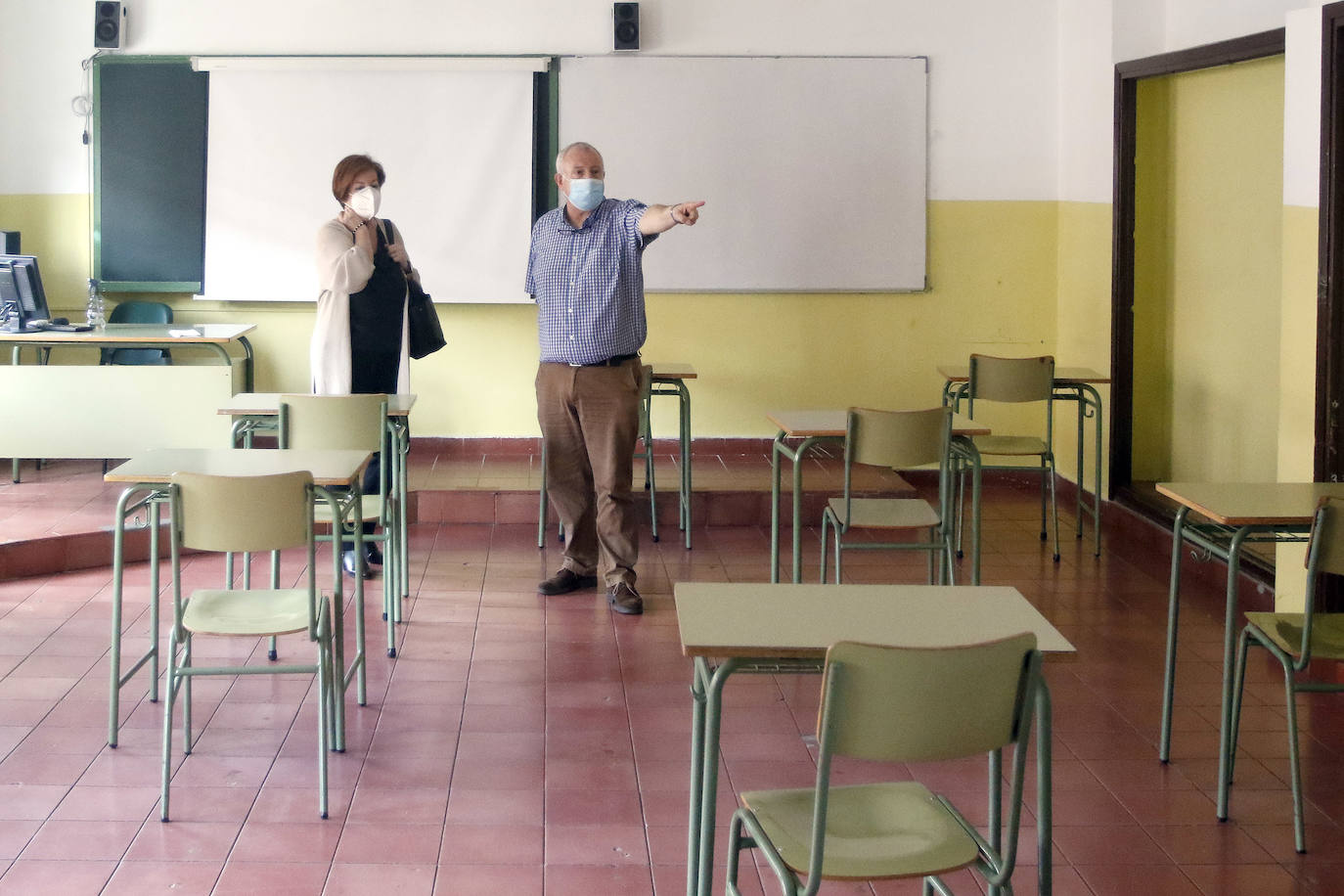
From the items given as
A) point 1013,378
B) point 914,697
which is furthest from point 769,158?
point 914,697

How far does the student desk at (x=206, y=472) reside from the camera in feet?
11.8

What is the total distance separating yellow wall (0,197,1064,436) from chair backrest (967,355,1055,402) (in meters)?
1.51

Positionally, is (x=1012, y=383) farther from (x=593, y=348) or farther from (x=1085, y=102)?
(x=593, y=348)

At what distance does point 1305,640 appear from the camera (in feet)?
10.3

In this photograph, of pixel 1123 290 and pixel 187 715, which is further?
pixel 1123 290

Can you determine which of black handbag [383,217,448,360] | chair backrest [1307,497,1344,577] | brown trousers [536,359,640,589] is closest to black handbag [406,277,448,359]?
black handbag [383,217,448,360]

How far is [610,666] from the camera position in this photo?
4.50 metres

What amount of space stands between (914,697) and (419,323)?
148 inches

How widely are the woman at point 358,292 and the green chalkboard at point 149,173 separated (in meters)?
2.32

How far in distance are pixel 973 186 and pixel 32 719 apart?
17.2 ft

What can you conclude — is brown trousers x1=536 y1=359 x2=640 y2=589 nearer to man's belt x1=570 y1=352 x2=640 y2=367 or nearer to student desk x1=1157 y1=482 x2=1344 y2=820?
man's belt x1=570 y1=352 x2=640 y2=367

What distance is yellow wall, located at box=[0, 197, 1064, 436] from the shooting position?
7.48m

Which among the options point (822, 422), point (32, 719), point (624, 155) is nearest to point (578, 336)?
point (822, 422)

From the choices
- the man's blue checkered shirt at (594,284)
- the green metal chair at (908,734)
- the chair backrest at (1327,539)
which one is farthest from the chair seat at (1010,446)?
the green metal chair at (908,734)
